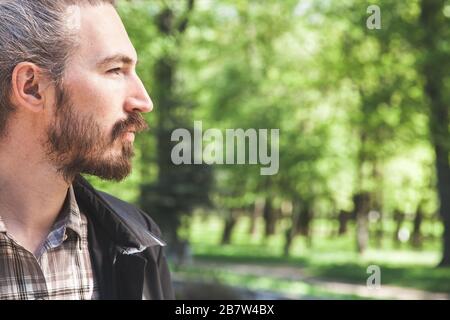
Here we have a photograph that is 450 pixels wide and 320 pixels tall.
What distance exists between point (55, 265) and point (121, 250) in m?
0.12

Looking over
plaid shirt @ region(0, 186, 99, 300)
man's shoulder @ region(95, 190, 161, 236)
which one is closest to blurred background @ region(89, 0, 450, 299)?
man's shoulder @ region(95, 190, 161, 236)

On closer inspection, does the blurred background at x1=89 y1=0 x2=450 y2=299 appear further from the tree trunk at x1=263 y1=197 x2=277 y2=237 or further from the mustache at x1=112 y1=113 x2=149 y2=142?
the mustache at x1=112 y1=113 x2=149 y2=142

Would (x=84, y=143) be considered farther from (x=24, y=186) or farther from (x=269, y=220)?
(x=269, y=220)

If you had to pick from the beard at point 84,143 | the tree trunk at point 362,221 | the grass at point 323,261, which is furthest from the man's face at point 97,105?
the tree trunk at point 362,221

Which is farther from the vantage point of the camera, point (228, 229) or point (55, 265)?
point (228, 229)

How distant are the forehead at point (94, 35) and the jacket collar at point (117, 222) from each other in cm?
28

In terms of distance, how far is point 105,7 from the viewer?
3.97 ft

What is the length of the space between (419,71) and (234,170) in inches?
311

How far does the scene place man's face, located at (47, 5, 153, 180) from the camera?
1.17 meters

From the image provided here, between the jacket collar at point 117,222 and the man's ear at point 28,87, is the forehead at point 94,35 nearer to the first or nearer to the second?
the man's ear at point 28,87

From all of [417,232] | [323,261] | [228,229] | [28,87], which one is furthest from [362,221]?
[28,87]

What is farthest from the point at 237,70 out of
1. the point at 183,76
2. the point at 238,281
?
the point at 238,281

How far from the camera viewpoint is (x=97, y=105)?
1.17 m

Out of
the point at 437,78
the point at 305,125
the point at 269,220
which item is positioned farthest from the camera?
the point at 269,220
